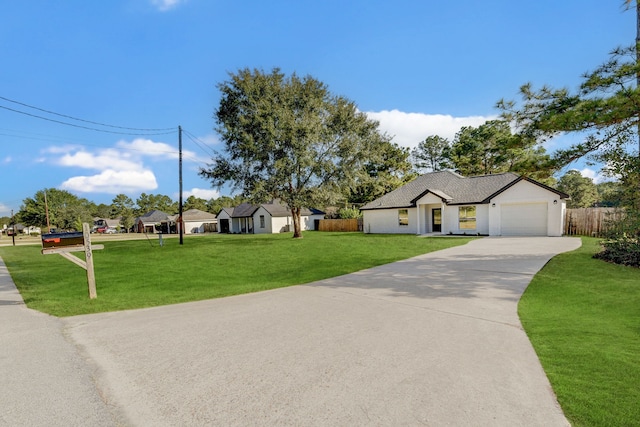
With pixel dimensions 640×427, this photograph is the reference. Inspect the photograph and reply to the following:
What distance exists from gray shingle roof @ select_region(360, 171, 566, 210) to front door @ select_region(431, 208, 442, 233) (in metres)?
1.63

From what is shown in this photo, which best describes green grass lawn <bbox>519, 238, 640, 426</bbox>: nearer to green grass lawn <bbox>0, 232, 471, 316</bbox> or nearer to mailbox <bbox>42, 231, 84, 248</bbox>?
green grass lawn <bbox>0, 232, 471, 316</bbox>

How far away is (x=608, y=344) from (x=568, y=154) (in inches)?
362

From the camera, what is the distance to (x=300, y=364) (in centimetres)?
378

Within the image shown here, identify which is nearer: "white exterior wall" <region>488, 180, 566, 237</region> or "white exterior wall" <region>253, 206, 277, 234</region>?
"white exterior wall" <region>488, 180, 566, 237</region>

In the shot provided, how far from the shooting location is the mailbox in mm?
7518

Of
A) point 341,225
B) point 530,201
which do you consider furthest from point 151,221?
point 530,201

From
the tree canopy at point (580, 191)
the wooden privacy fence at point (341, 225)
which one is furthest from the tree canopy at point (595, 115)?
the tree canopy at point (580, 191)

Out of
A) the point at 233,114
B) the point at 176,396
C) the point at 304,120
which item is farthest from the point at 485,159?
the point at 176,396

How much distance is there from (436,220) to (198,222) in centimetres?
4001

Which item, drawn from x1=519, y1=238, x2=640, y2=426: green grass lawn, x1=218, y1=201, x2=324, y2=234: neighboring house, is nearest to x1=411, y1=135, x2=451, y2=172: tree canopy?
x1=218, y1=201, x2=324, y2=234: neighboring house

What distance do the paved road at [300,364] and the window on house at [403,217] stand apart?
21255mm

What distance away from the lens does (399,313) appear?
18.7 feet

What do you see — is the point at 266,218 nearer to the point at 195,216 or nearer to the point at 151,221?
the point at 195,216

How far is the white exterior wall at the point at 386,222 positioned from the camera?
27.2 m
